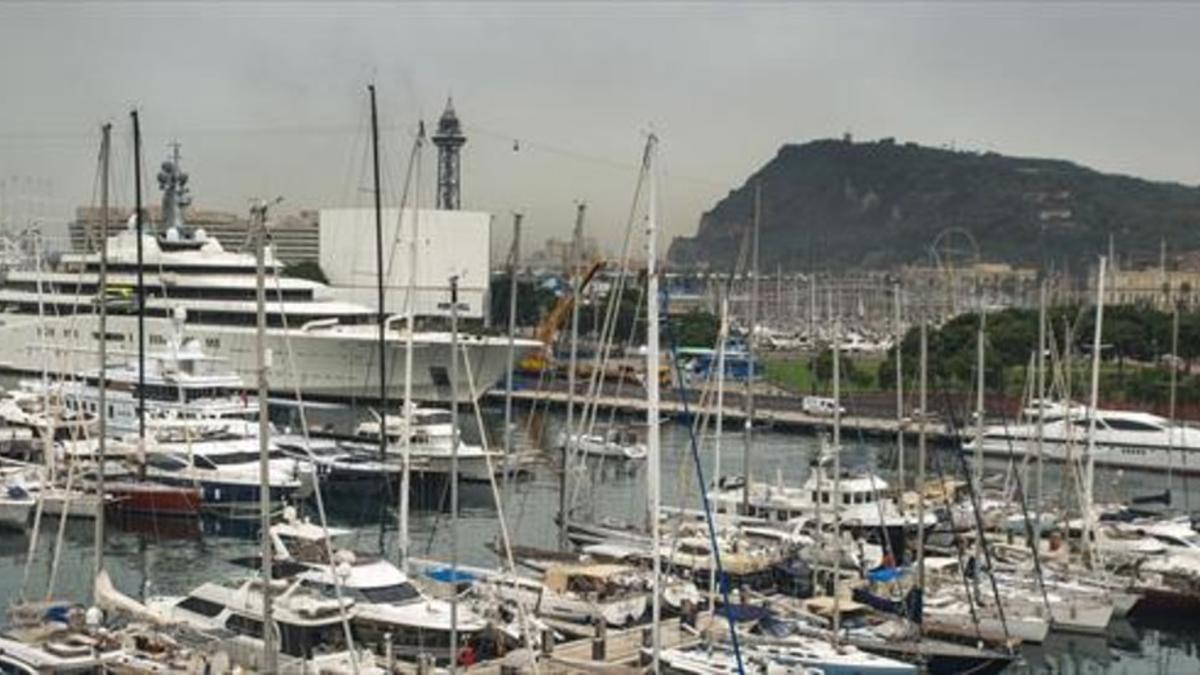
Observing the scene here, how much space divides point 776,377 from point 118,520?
58.2m

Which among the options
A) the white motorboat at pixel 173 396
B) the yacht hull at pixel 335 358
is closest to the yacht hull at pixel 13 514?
the white motorboat at pixel 173 396

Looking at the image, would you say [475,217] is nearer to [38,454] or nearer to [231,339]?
[231,339]

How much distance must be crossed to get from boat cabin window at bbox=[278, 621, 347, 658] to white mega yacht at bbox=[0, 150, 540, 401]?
42127 mm

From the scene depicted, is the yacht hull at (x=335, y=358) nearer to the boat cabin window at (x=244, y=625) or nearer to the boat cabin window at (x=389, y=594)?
the boat cabin window at (x=389, y=594)

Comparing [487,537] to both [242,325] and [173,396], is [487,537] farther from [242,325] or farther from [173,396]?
[242,325]

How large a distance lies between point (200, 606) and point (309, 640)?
2327mm

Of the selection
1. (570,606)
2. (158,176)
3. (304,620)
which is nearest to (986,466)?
(570,606)

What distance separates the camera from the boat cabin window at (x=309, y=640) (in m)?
21.3

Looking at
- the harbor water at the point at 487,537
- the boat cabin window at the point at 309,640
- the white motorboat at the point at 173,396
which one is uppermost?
the white motorboat at the point at 173,396

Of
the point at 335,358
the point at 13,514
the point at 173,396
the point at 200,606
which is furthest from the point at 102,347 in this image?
the point at 335,358

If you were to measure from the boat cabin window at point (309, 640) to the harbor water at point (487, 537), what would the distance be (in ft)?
15.1

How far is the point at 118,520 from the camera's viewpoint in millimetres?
37844

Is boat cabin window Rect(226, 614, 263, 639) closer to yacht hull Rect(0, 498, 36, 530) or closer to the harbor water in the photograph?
the harbor water

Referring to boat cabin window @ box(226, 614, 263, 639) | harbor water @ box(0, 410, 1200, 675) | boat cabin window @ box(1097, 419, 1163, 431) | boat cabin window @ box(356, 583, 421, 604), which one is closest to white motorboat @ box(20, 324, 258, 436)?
harbor water @ box(0, 410, 1200, 675)
